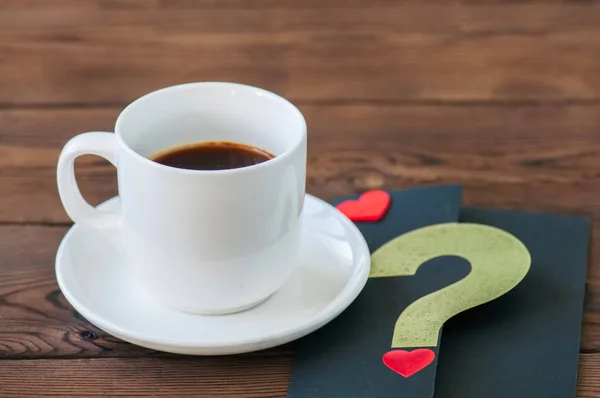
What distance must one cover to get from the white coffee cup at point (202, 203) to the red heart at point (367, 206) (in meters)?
0.14

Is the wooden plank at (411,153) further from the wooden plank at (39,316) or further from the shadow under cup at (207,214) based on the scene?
the shadow under cup at (207,214)

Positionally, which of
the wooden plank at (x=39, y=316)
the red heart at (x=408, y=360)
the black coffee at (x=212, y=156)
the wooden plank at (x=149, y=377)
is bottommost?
the wooden plank at (x=39, y=316)

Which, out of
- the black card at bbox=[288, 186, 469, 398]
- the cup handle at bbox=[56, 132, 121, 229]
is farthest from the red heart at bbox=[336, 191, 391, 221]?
the cup handle at bbox=[56, 132, 121, 229]

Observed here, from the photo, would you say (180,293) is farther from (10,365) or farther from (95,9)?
(95,9)

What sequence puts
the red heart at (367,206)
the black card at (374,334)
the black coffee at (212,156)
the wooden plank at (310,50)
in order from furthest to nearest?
the wooden plank at (310,50) → the red heart at (367,206) → the black coffee at (212,156) → the black card at (374,334)

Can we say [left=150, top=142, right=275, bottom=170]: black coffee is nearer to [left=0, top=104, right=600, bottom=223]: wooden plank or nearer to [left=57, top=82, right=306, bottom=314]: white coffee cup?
[left=57, top=82, right=306, bottom=314]: white coffee cup

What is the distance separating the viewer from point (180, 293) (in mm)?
652

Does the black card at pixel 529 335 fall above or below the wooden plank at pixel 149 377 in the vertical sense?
above

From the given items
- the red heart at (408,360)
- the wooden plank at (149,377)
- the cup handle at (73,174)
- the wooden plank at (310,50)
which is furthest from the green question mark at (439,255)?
the wooden plank at (310,50)

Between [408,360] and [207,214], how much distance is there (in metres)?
0.20

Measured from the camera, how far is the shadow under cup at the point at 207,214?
61 centimetres

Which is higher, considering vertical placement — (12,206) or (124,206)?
(124,206)

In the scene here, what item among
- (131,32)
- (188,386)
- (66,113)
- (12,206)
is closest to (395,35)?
(131,32)

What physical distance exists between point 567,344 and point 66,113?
706 mm
